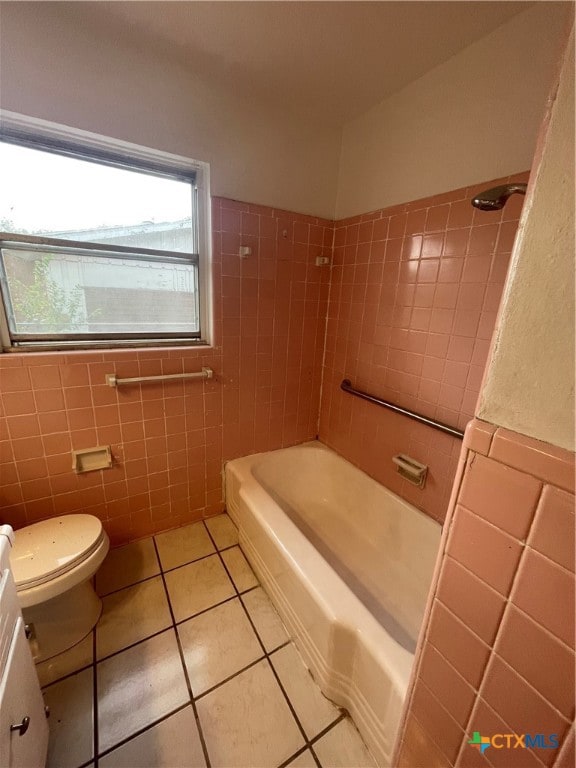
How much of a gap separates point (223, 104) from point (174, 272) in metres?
0.78

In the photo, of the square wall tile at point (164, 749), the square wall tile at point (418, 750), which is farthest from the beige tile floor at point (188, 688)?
the square wall tile at point (418, 750)

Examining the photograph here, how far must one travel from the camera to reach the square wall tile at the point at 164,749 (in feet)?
2.96

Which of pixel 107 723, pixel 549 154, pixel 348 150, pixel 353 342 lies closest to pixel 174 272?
pixel 353 342

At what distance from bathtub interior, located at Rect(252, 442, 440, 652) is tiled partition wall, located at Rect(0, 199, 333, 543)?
24cm

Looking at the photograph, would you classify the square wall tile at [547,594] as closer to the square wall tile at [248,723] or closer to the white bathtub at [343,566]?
the white bathtub at [343,566]

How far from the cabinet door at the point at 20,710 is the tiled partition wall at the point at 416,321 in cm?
152

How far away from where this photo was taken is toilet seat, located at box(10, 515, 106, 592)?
1053mm

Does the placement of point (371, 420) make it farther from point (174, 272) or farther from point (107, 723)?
point (107, 723)

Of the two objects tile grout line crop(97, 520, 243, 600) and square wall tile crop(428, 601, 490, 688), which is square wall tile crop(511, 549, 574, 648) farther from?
tile grout line crop(97, 520, 243, 600)

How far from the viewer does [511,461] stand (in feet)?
1.34

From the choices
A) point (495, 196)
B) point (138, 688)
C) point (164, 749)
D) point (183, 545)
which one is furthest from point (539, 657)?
point (183, 545)

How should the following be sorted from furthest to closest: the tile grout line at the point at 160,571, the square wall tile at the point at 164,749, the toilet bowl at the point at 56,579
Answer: the tile grout line at the point at 160,571 < the toilet bowl at the point at 56,579 < the square wall tile at the point at 164,749

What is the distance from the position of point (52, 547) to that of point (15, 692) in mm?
605

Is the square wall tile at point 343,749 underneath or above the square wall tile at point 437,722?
underneath
